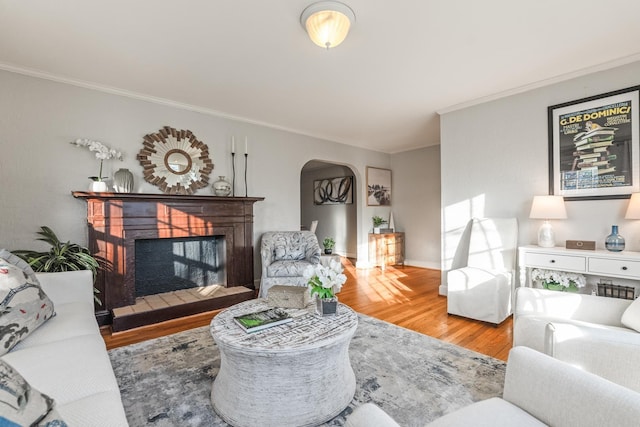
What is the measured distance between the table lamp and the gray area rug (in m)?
1.45

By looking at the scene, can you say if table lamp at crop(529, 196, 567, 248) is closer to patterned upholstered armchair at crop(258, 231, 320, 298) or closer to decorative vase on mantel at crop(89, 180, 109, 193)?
A: patterned upholstered armchair at crop(258, 231, 320, 298)

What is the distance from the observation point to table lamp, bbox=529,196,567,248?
2785 millimetres

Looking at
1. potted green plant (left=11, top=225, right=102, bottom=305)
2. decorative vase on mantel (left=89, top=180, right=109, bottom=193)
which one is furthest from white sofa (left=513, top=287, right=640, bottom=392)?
decorative vase on mantel (left=89, top=180, right=109, bottom=193)

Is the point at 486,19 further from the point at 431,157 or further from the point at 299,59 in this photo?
the point at 431,157

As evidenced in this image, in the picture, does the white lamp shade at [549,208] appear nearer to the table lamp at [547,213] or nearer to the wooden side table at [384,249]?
the table lamp at [547,213]

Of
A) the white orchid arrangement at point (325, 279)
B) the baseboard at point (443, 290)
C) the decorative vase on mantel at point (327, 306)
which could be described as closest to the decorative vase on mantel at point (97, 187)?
the white orchid arrangement at point (325, 279)

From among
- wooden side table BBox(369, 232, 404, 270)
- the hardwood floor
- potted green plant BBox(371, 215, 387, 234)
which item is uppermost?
potted green plant BBox(371, 215, 387, 234)

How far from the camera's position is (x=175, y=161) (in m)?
3.63

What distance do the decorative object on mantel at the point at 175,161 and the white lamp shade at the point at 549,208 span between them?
3721mm

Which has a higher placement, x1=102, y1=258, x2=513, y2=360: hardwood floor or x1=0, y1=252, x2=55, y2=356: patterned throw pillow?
x1=0, y1=252, x2=55, y2=356: patterned throw pillow

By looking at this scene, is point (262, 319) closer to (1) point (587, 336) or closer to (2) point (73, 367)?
(2) point (73, 367)

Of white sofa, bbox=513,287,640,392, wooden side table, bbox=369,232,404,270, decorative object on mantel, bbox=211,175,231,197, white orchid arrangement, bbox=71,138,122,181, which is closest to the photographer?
white sofa, bbox=513,287,640,392

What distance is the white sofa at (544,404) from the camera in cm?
82

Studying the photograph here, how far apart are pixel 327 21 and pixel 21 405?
227 centimetres
